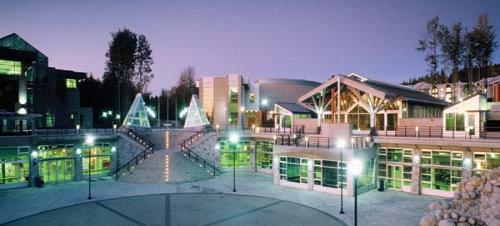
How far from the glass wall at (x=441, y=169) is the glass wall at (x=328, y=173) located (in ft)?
20.5

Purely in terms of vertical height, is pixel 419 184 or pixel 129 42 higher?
pixel 129 42

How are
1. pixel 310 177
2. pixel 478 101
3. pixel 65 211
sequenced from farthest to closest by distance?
pixel 310 177, pixel 478 101, pixel 65 211

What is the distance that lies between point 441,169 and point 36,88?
144 feet

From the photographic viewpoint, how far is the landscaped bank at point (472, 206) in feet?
50.1

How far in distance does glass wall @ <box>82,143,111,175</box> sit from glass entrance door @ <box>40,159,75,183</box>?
1494 mm

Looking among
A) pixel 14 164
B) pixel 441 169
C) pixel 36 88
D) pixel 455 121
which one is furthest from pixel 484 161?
pixel 36 88

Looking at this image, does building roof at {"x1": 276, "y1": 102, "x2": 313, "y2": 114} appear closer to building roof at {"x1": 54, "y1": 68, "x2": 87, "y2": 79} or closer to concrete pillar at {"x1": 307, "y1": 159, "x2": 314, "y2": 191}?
concrete pillar at {"x1": 307, "y1": 159, "x2": 314, "y2": 191}

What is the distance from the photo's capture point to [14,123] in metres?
31.4

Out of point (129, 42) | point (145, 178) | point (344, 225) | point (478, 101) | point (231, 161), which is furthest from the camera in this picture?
point (129, 42)

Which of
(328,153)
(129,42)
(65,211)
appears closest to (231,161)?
(328,153)

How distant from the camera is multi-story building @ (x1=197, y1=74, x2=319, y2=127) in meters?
49.7

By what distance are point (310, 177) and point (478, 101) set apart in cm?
1385

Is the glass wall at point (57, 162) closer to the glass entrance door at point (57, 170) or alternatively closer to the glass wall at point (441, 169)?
the glass entrance door at point (57, 170)

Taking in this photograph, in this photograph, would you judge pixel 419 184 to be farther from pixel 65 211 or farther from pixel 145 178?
pixel 65 211
